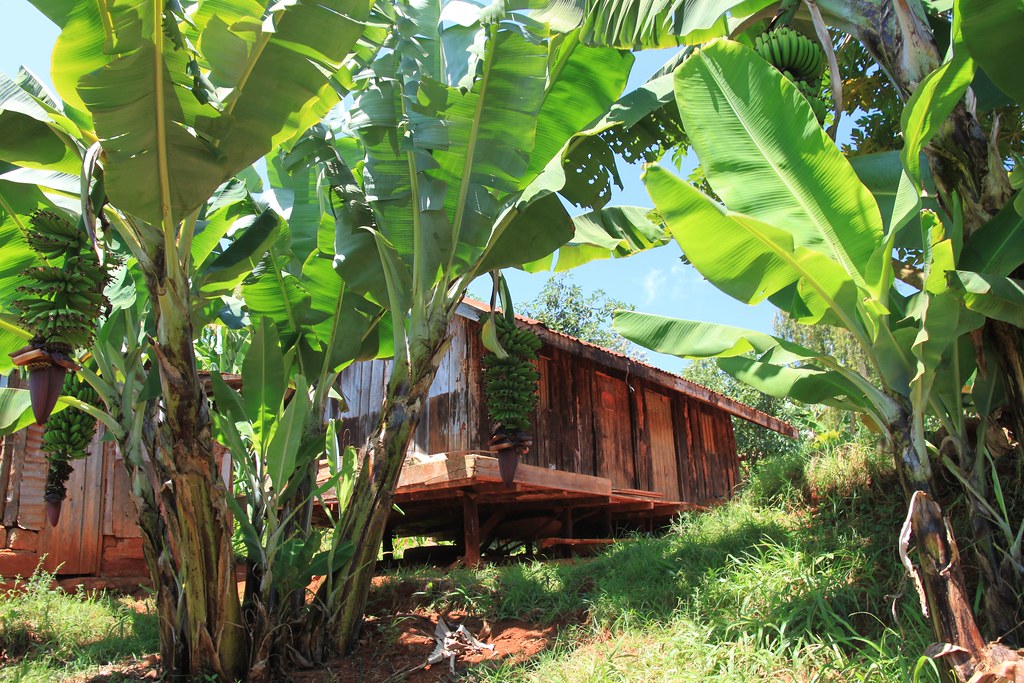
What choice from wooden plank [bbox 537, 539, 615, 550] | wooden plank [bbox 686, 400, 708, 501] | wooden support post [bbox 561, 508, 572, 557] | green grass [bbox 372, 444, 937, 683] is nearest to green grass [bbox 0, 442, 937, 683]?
green grass [bbox 372, 444, 937, 683]

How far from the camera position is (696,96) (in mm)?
3926

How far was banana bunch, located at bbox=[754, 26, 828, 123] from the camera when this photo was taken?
4469 mm

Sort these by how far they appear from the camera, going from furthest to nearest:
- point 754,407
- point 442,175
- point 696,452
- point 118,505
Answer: point 754,407, point 696,452, point 118,505, point 442,175

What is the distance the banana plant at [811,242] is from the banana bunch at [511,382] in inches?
70.0

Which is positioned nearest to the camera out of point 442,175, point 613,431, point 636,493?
point 442,175

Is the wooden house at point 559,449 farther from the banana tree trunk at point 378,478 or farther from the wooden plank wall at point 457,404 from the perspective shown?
the banana tree trunk at point 378,478

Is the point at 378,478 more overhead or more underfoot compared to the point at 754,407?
more underfoot

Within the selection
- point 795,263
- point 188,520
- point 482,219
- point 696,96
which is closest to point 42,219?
point 188,520

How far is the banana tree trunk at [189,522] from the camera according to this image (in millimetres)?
4180

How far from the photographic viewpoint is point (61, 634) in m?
6.69

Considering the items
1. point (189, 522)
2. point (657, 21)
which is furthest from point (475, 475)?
point (657, 21)

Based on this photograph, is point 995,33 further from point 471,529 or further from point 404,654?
point 471,529

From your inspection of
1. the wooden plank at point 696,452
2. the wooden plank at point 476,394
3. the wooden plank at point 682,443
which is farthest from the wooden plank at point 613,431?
the wooden plank at point 476,394

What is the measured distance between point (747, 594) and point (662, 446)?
23.3 ft
